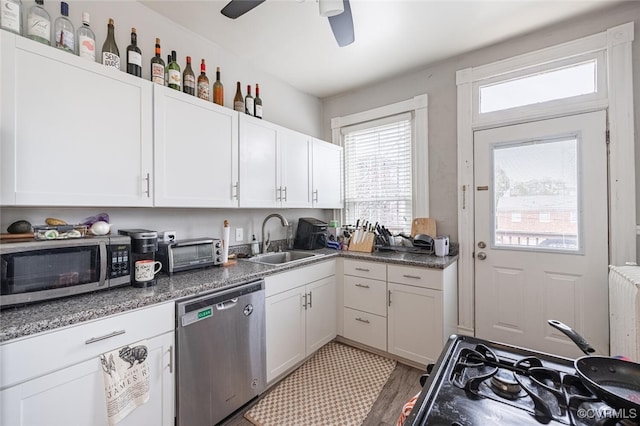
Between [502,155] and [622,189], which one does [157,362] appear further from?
[622,189]

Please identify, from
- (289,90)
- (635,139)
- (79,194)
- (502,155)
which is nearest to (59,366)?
(79,194)

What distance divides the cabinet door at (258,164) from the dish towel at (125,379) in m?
1.18

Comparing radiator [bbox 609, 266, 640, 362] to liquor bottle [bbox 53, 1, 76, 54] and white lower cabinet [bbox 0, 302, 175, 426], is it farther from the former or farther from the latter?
liquor bottle [bbox 53, 1, 76, 54]

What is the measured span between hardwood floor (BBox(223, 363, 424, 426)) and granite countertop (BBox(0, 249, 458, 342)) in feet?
2.92

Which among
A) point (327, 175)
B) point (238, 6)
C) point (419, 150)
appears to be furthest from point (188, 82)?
point (419, 150)

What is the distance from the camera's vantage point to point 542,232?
2.21 meters

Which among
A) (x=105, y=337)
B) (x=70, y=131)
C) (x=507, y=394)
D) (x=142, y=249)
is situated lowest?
(x=105, y=337)

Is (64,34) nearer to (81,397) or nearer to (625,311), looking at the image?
(81,397)

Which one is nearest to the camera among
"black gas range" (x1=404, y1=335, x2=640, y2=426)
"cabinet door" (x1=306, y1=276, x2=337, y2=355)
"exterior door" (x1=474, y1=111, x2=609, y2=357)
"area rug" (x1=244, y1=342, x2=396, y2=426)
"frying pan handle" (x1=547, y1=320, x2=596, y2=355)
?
"black gas range" (x1=404, y1=335, x2=640, y2=426)

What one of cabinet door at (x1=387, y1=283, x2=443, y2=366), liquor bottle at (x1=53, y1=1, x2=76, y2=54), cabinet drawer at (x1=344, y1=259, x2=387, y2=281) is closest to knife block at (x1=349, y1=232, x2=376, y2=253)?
cabinet drawer at (x1=344, y1=259, x2=387, y2=281)

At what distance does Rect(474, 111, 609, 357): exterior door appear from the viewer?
2.01 m

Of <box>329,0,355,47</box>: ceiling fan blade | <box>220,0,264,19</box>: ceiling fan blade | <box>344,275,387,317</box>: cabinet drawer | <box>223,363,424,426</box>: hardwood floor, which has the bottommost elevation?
<box>223,363,424,426</box>: hardwood floor

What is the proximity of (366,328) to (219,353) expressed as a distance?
1405 mm

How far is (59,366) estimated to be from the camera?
106 centimetres
